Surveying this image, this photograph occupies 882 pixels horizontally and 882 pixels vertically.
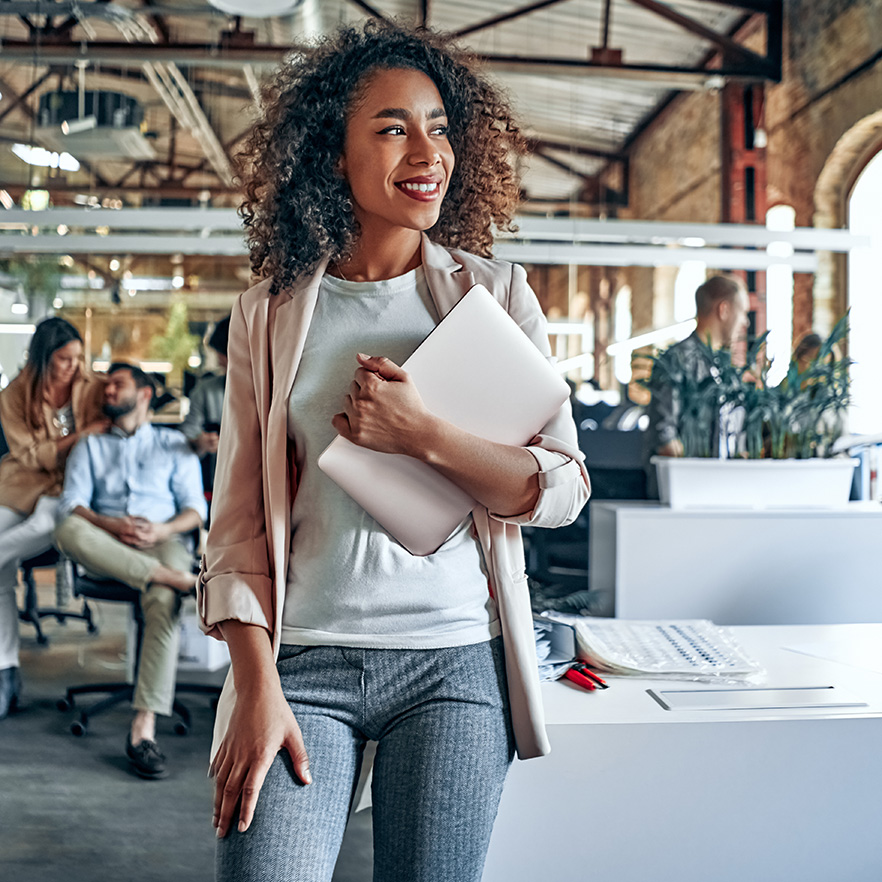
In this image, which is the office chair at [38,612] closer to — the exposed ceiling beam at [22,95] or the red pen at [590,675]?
the red pen at [590,675]

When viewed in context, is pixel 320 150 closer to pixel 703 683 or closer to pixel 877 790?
pixel 703 683

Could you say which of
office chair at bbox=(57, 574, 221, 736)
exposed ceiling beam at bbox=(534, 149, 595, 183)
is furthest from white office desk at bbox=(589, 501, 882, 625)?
exposed ceiling beam at bbox=(534, 149, 595, 183)

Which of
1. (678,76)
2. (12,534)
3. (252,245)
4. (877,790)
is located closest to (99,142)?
(12,534)

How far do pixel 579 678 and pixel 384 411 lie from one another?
0.77 m

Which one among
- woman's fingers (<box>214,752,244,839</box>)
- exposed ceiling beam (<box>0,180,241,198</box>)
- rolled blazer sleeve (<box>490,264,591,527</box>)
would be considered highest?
exposed ceiling beam (<box>0,180,241,198</box>)

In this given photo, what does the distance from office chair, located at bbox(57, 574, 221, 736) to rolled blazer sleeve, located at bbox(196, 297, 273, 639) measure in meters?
2.57

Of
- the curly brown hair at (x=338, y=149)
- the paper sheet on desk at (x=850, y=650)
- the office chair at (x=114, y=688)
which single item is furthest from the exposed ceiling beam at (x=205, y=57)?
the curly brown hair at (x=338, y=149)

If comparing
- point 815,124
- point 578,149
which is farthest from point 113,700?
point 578,149

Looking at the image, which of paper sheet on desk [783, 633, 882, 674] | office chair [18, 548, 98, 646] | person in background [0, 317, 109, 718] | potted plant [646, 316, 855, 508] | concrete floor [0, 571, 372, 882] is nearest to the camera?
paper sheet on desk [783, 633, 882, 674]

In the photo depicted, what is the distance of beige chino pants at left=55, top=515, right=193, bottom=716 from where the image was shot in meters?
3.23

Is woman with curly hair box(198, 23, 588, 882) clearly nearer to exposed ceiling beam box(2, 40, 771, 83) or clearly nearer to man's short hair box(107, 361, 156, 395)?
man's short hair box(107, 361, 156, 395)

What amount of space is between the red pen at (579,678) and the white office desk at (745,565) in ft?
3.31

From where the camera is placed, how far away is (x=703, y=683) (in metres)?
1.58

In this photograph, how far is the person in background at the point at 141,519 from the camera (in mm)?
3244
